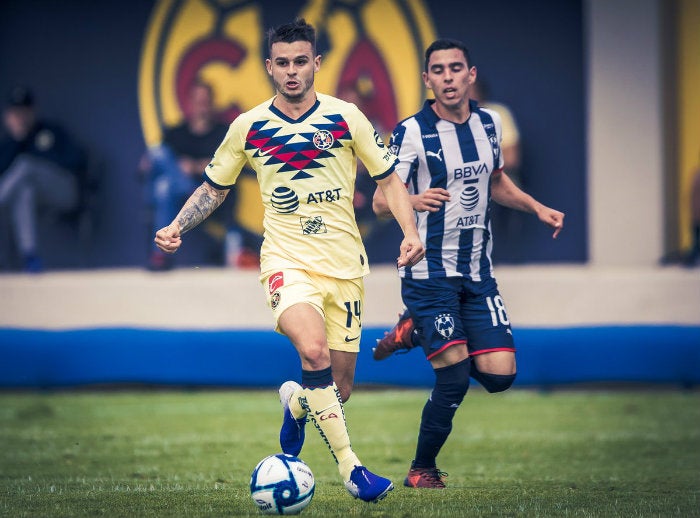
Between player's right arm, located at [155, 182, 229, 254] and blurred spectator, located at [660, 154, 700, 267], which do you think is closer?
player's right arm, located at [155, 182, 229, 254]

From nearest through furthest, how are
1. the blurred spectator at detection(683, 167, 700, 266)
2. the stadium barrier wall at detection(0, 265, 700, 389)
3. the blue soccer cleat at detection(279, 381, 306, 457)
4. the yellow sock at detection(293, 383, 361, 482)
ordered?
1. the yellow sock at detection(293, 383, 361, 482)
2. the blue soccer cleat at detection(279, 381, 306, 457)
3. the stadium barrier wall at detection(0, 265, 700, 389)
4. the blurred spectator at detection(683, 167, 700, 266)

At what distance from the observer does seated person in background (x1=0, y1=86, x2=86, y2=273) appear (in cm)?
1291

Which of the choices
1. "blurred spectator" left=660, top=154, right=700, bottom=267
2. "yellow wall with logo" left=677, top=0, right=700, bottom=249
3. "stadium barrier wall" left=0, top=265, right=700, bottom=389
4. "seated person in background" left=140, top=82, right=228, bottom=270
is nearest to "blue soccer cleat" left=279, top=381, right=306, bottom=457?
"stadium barrier wall" left=0, top=265, right=700, bottom=389

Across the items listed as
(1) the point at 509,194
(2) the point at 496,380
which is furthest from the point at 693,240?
(2) the point at 496,380

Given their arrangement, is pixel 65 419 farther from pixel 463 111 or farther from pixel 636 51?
pixel 636 51

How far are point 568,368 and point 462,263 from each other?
456 centimetres

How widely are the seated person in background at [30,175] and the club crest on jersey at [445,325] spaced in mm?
6806

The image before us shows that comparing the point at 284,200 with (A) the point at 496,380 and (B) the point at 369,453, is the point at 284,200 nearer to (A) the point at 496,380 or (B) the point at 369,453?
(A) the point at 496,380

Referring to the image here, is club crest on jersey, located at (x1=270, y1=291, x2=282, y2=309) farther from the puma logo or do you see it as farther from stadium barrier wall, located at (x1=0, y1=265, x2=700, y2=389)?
stadium barrier wall, located at (x1=0, y1=265, x2=700, y2=389)

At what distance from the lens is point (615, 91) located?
44.1ft

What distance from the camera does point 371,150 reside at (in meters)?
6.56

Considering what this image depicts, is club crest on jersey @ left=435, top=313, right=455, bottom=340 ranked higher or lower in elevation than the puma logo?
lower

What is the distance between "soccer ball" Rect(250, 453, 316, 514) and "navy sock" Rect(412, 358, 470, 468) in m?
1.11

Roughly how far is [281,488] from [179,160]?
7.43m
